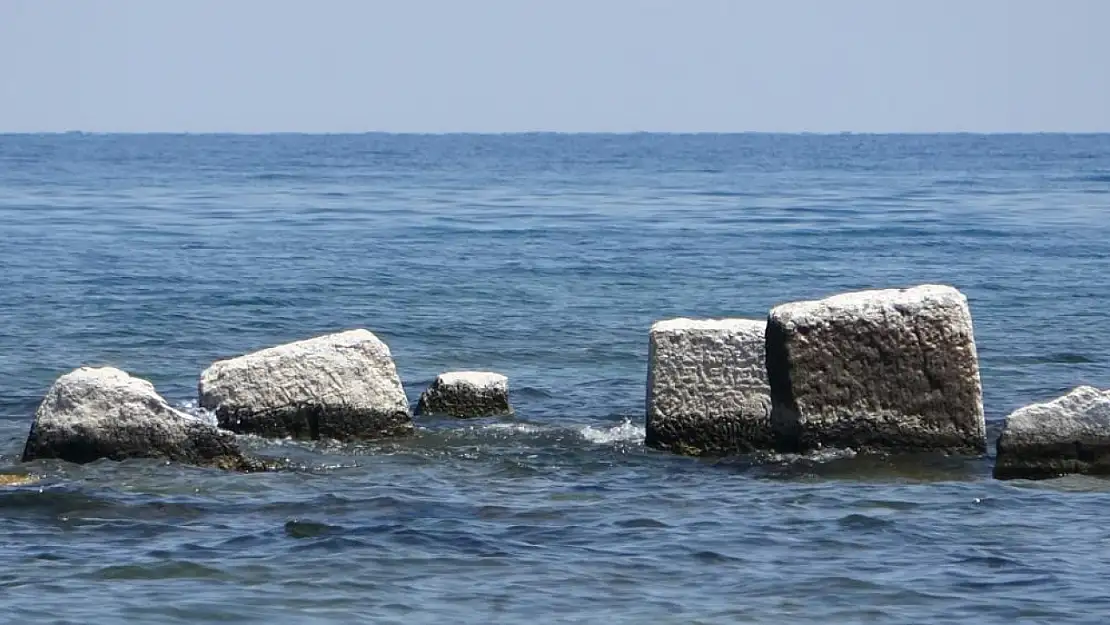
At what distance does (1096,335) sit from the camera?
21.0m

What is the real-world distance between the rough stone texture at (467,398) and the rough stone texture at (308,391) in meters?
1.36

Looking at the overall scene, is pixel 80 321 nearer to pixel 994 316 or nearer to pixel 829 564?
pixel 994 316

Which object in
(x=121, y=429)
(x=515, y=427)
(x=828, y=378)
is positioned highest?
(x=828, y=378)

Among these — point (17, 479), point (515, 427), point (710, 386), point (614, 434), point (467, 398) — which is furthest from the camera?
point (467, 398)

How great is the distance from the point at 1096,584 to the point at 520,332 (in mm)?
12249

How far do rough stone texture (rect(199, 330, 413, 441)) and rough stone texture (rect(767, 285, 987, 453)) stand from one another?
3.32 metres

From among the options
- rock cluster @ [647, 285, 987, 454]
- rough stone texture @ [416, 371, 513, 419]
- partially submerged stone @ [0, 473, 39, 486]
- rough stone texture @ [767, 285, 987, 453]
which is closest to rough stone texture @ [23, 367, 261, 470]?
partially submerged stone @ [0, 473, 39, 486]

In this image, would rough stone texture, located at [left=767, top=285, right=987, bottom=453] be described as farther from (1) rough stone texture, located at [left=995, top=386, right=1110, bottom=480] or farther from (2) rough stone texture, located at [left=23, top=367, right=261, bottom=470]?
(2) rough stone texture, located at [left=23, top=367, right=261, bottom=470]

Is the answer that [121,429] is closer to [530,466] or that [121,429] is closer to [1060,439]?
[530,466]

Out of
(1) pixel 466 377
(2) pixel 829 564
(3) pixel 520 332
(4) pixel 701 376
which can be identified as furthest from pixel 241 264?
(2) pixel 829 564

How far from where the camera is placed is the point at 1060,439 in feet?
40.9

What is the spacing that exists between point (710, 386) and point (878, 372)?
1433mm

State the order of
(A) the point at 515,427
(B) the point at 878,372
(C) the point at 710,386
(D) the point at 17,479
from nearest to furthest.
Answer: (D) the point at 17,479, (B) the point at 878,372, (C) the point at 710,386, (A) the point at 515,427

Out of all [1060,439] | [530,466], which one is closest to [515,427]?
[530,466]
